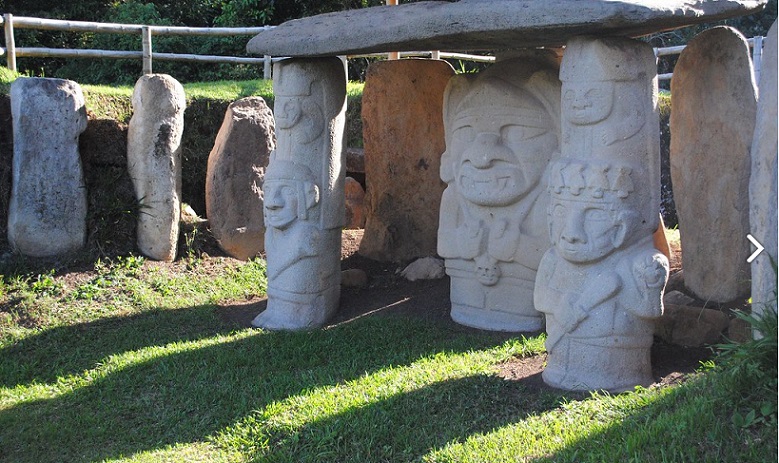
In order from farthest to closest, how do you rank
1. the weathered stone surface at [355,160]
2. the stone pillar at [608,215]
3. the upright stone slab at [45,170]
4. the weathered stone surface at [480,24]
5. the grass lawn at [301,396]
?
the weathered stone surface at [355,160] → the upright stone slab at [45,170] → the stone pillar at [608,215] → the weathered stone surface at [480,24] → the grass lawn at [301,396]

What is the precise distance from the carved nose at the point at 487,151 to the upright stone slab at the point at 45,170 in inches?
137

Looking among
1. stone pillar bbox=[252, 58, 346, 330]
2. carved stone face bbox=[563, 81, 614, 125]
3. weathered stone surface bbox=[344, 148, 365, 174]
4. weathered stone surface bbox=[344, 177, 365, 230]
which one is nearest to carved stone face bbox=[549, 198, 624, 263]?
carved stone face bbox=[563, 81, 614, 125]

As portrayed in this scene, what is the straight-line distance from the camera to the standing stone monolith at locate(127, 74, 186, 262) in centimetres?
784

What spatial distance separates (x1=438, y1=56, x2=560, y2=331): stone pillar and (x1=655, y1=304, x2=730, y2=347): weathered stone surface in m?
0.92

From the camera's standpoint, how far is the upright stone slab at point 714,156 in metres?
6.01

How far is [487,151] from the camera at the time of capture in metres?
6.30

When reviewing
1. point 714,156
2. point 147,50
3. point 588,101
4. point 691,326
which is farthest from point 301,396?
point 147,50

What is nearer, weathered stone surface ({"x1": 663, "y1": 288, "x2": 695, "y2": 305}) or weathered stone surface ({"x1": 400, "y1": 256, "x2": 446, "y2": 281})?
weathered stone surface ({"x1": 663, "y1": 288, "x2": 695, "y2": 305})

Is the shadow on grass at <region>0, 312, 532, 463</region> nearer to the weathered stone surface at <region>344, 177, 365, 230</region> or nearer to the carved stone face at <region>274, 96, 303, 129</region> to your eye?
the carved stone face at <region>274, 96, 303, 129</region>

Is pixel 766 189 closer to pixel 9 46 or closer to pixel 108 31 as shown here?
pixel 108 31

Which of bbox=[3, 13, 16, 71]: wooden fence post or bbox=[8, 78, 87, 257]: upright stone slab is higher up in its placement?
bbox=[3, 13, 16, 71]: wooden fence post

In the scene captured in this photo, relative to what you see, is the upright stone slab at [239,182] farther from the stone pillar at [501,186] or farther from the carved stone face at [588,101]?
the carved stone face at [588,101]

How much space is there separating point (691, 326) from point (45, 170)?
5.25m

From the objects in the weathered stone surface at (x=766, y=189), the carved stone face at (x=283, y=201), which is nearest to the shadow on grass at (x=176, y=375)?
the carved stone face at (x=283, y=201)
